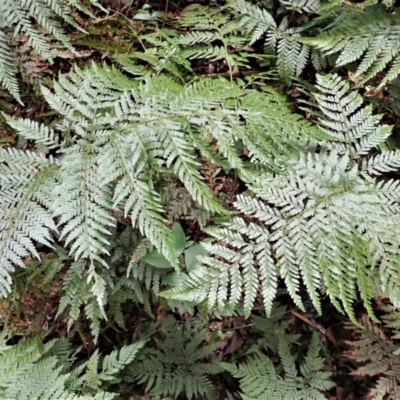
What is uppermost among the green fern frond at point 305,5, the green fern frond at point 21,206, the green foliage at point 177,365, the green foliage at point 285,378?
the green fern frond at point 305,5

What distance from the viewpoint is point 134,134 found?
2170mm

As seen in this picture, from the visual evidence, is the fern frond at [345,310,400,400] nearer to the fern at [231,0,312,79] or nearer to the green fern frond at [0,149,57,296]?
the fern at [231,0,312,79]

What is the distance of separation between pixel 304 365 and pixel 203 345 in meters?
0.79

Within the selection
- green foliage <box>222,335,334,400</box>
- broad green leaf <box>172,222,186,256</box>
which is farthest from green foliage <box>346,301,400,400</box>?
broad green leaf <box>172,222,186,256</box>

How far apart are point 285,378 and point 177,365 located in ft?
2.68

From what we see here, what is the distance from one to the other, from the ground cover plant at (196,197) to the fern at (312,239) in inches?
0.4

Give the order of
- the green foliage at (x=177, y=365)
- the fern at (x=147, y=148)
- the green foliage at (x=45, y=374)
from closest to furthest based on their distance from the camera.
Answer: the fern at (x=147, y=148) → the green foliage at (x=45, y=374) → the green foliage at (x=177, y=365)

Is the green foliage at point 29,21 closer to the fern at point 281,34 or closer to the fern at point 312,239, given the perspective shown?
the fern at point 281,34

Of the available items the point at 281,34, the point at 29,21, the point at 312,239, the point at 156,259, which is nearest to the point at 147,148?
the point at 156,259

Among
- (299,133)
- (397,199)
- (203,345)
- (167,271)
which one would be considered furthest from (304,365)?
(299,133)

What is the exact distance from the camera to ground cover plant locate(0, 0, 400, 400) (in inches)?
86.5

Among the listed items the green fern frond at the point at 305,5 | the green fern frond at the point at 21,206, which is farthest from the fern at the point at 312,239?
the green fern frond at the point at 305,5

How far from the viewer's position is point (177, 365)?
3.31 m

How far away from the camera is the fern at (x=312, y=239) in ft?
7.32
